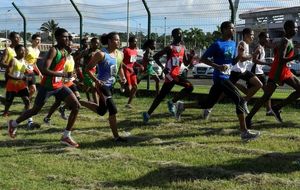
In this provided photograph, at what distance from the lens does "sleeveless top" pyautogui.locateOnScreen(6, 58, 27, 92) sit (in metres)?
11.1

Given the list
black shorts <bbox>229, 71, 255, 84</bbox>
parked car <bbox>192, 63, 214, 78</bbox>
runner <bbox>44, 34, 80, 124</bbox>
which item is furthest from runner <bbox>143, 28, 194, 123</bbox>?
parked car <bbox>192, 63, 214, 78</bbox>

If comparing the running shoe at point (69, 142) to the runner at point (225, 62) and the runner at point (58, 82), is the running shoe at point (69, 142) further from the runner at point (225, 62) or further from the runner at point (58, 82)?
the runner at point (225, 62)

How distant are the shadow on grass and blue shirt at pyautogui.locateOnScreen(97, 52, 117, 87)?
7.43 feet

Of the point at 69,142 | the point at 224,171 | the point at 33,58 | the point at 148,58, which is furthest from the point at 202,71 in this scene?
the point at 224,171

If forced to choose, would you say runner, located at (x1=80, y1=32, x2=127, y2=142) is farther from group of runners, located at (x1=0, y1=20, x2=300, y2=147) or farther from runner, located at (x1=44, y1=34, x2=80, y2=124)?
runner, located at (x1=44, y1=34, x2=80, y2=124)

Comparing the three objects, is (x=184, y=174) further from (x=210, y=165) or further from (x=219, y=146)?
(x=219, y=146)

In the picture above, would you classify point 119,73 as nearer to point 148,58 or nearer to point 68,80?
point 68,80

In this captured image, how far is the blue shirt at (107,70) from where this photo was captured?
28.0ft

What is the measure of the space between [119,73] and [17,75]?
2642 millimetres

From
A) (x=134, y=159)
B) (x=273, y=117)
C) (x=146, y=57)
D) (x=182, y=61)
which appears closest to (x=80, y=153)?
(x=134, y=159)

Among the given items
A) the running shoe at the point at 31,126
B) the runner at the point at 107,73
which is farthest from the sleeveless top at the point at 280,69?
the running shoe at the point at 31,126

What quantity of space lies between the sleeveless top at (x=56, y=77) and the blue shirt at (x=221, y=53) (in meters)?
2.17

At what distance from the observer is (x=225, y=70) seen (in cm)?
855

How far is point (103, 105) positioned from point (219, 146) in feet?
6.22
